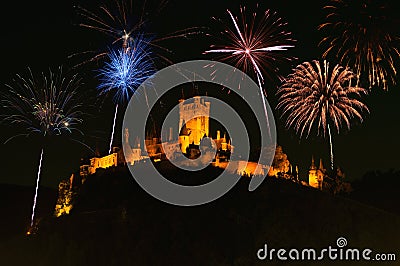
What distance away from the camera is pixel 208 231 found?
74.9 meters

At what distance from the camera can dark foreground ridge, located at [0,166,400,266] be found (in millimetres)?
72875

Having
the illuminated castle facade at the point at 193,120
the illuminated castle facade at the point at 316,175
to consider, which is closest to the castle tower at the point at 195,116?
the illuminated castle facade at the point at 193,120

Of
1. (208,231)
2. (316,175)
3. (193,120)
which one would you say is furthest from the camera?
(193,120)

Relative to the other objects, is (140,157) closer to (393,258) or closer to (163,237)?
(163,237)

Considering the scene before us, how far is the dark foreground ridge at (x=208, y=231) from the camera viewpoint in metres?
72.9

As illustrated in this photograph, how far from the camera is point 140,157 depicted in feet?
332

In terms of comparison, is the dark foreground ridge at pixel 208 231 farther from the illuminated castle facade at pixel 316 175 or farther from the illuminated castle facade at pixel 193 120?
the illuminated castle facade at pixel 193 120

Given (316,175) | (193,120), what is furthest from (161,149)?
(316,175)

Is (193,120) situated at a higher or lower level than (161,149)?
higher

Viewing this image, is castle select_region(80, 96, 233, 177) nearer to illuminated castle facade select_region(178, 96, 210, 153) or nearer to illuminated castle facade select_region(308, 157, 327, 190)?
illuminated castle facade select_region(178, 96, 210, 153)

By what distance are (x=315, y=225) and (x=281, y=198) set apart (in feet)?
22.9

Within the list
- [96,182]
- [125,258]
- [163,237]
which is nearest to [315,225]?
[163,237]

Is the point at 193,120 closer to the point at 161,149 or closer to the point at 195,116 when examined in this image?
the point at 195,116

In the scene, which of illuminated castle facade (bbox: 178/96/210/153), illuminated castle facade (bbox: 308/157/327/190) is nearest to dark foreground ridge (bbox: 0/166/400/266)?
illuminated castle facade (bbox: 308/157/327/190)
